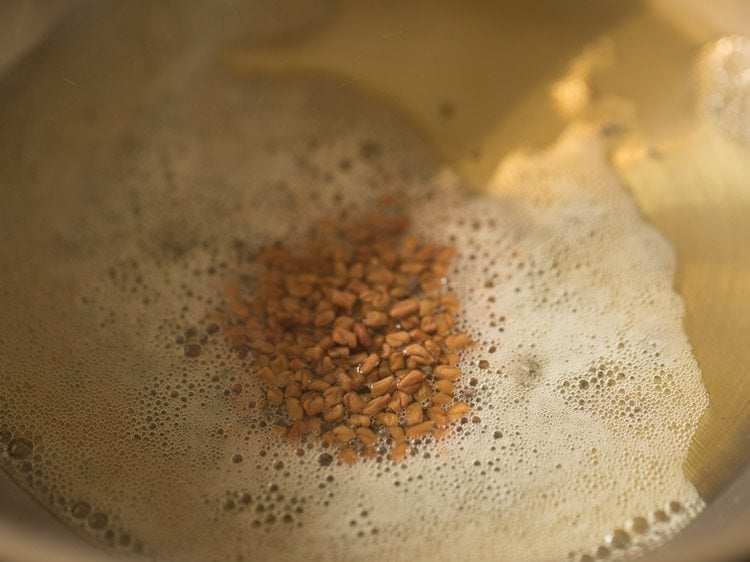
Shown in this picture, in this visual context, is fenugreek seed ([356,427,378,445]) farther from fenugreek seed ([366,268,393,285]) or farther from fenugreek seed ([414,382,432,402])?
fenugreek seed ([366,268,393,285])

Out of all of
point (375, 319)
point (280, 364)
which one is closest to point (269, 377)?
point (280, 364)

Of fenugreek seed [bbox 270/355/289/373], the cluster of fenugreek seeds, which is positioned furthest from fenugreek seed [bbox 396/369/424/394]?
fenugreek seed [bbox 270/355/289/373]

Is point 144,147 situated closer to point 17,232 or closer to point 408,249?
point 17,232

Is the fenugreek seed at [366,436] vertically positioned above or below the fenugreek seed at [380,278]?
below

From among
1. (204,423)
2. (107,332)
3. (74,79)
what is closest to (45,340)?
(107,332)

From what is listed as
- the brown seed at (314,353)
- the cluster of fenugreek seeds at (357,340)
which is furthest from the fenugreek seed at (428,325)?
the brown seed at (314,353)

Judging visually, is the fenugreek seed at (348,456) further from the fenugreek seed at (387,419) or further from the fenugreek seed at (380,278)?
the fenugreek seed at (380,278)
